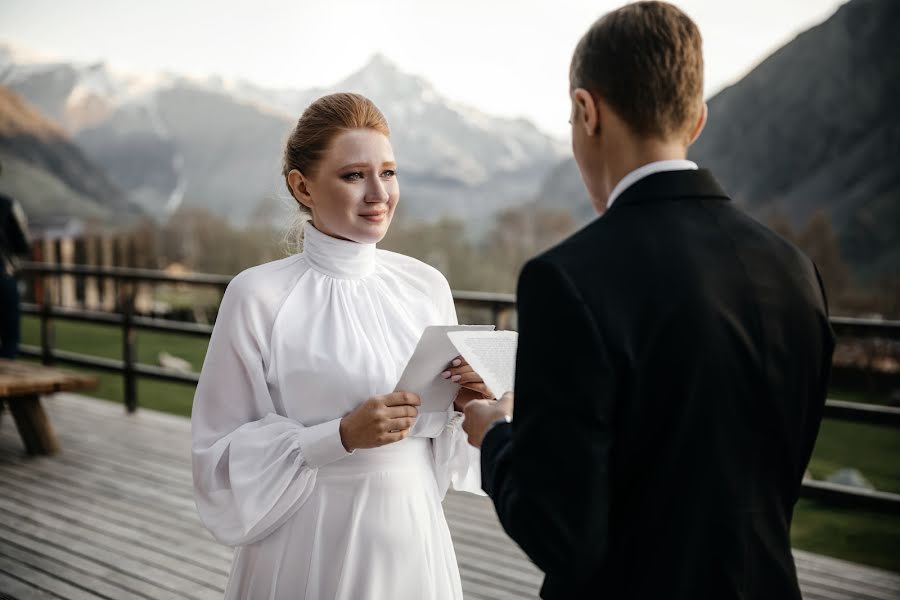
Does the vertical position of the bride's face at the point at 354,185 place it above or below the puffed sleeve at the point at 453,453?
above

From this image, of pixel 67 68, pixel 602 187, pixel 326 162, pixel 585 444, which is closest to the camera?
pixel 585 444

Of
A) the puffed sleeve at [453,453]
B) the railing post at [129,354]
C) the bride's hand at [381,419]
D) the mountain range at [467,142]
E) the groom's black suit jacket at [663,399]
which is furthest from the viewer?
the mountain range at [467,142]

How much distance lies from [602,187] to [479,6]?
68.0ft

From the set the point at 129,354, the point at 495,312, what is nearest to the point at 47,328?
the point at 129,354

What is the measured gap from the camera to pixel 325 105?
146 cm

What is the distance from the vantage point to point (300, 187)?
4.97ft

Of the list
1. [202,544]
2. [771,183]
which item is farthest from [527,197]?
[202,544]

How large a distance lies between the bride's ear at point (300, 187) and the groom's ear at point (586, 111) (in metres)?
0.77

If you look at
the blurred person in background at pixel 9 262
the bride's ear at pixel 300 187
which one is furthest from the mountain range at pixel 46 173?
the bride's ear at pixel 300 187

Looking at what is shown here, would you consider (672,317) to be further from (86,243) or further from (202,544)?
(86,243)

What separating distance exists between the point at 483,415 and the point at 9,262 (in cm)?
475

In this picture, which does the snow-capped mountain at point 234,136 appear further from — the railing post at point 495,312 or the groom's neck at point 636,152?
the groom's neck at point 636,152

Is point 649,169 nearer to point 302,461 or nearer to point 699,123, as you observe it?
point 699,123

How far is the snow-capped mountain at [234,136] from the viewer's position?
22.0 m
